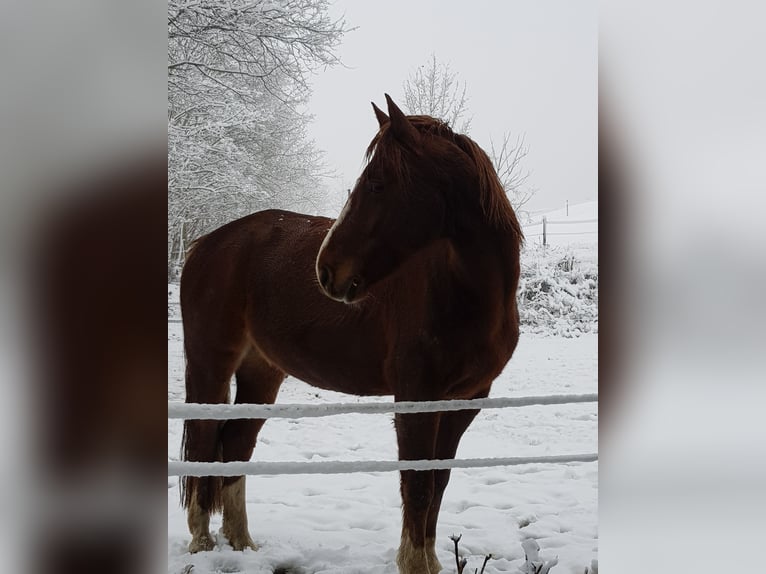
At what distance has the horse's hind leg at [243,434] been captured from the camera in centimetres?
186

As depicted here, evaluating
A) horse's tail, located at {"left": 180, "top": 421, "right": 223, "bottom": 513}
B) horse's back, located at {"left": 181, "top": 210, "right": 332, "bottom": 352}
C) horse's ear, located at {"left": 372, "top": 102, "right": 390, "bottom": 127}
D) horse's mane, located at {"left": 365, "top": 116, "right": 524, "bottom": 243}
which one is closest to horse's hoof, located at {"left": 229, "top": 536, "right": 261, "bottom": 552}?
horse's tail, located at {"left": 180, "top": 421, "right": 223, "bottom": 513}

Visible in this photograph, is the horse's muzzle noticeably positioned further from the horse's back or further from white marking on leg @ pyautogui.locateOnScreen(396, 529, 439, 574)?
white marking on leg @ pyautogui.locateOnScreen(396, 529, 439, 574)

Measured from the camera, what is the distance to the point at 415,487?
5.79 ft

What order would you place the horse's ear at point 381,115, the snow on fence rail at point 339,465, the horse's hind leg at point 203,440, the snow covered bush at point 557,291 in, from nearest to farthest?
the snow on fence rail at point 339,465
the horse's ear at point 381,115
the horse's hind leg at point 203,440
the snow covered bush at point 557,291

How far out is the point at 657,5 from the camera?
943 mm

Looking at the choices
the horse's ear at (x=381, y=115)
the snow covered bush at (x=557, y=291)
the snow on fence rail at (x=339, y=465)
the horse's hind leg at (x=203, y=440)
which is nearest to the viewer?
the snow on fence rail at (x=339, y=465)

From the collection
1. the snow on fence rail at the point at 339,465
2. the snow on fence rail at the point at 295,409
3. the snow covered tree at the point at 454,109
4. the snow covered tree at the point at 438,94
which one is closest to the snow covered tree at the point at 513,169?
the snow covered tree at the point at 454,109

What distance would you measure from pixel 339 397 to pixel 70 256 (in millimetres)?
1264

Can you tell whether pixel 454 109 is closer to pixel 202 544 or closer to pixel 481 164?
pixel 481 164

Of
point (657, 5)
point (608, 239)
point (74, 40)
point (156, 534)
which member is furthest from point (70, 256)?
point (657, 5)

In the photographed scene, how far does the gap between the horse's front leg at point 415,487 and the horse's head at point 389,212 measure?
40cm

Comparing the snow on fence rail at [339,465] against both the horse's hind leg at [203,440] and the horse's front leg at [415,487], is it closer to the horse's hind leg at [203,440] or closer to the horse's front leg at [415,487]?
the horse's front leg at [415,487]

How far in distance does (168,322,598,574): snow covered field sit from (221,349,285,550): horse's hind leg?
0.03 metres

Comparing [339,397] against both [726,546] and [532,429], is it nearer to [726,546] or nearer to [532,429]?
[532,429]
